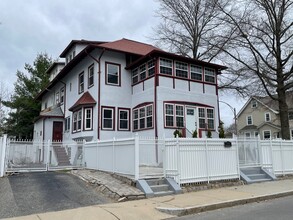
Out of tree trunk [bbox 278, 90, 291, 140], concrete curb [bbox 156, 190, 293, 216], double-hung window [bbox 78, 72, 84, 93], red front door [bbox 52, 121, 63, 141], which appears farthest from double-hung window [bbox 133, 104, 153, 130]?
tree trunk [bbox 278, 90, 291, 140]

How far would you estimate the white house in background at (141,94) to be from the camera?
1781 cm

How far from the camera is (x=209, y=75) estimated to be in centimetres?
2055

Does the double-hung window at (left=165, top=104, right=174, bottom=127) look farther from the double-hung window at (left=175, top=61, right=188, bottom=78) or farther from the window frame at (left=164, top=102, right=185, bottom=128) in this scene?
the double-hung window at (left=175, top=61, right=188, bottom=78)

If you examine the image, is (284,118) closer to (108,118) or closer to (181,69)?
(181,69)

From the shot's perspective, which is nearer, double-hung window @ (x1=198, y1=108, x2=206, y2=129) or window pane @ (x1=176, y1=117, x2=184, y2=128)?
window pane @ (x1=176, y1=117, x2=184, y2=128)

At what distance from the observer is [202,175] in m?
11.8

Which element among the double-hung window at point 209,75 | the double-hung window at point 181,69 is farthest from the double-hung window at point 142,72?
the double-hung window at point 209,75

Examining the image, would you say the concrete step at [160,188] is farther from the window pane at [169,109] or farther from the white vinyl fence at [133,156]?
the window pane at [169,109]

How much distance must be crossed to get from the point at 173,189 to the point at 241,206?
8.43ft

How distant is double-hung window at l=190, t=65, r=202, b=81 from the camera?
19.6 m

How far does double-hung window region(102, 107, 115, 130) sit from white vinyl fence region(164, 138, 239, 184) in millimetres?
8368

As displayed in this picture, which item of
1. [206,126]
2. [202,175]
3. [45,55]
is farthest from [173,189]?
[45,55]

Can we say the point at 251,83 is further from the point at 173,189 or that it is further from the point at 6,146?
the point at 6,146

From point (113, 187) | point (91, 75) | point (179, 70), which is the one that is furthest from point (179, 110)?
point (113, 187)
